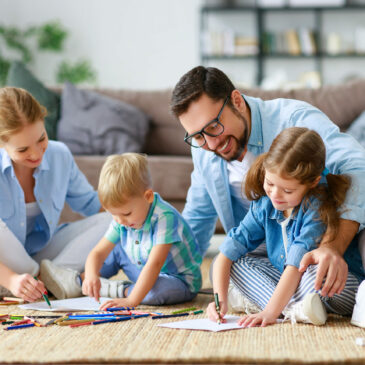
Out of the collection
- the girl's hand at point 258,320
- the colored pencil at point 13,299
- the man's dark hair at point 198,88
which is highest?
the man's dark hair at point 198,88

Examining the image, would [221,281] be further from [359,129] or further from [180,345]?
[359,129]

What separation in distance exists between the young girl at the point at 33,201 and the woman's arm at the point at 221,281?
504mm

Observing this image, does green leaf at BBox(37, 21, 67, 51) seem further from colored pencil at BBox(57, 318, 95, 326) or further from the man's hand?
the man's hand

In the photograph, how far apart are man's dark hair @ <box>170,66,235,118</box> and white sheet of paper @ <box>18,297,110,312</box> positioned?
574mm

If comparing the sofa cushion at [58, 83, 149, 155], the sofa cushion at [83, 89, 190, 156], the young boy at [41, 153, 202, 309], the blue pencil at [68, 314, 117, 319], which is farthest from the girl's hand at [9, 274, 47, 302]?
the sofa cushion at [83, 89, 190, 156]

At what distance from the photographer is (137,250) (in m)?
1.72

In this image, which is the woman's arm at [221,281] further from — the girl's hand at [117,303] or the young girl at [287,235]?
the girl's hand at [117,303]

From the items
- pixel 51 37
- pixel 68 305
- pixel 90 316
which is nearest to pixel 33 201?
pixel 68 305

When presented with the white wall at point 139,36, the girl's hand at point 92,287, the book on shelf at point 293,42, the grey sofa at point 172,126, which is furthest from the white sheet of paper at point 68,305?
the book on shelf at point 293,42

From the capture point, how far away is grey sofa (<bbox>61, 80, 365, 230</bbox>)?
2721mm

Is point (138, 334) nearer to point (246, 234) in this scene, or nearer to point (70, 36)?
point (246, 234)

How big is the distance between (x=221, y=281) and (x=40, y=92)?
193cm

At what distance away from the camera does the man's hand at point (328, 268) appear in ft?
4.34

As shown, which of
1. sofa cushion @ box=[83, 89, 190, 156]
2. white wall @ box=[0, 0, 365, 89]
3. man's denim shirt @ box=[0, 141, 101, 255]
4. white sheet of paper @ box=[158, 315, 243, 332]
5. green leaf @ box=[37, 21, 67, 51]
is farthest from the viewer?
white wall @ box=[0, 0, 365, 89]
